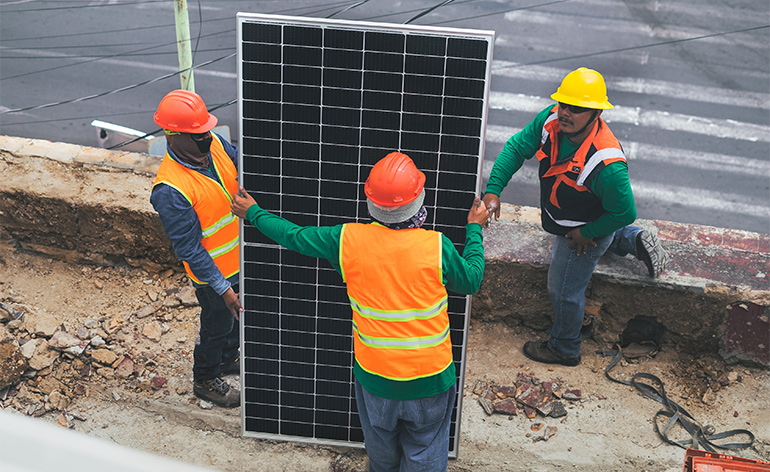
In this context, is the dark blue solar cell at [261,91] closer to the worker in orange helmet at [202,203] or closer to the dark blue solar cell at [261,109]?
the dark blue solar cell at [261,109]

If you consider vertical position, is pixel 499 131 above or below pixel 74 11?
below

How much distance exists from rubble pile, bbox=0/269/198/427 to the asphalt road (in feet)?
17.3

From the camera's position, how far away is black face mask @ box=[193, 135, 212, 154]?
4.80 m

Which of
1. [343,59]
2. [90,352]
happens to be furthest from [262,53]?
[90,352]

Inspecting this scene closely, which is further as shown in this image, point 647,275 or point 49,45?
point 49,45

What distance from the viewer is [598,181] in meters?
5.08

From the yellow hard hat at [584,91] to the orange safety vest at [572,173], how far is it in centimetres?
23

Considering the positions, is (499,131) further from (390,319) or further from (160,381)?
(390,319)

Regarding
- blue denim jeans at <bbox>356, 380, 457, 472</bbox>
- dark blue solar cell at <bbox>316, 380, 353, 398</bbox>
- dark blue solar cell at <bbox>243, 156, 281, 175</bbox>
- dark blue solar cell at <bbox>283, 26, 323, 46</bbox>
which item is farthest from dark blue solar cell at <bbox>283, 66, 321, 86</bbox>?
dark blue solar cell at <bbox>316, 380, 353, 398</bbox>

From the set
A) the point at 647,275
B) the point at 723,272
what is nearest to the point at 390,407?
the point at 647,275

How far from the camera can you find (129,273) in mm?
7078

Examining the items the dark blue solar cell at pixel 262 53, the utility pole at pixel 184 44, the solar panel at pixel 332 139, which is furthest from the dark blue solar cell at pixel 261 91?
the utility pole at pixel 184 44

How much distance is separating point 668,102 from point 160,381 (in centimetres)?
950

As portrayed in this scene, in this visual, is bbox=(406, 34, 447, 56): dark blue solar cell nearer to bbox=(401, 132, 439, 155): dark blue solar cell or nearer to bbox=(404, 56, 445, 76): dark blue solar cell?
bbox=(404, 56, 445, 76): dark blue solar cell
